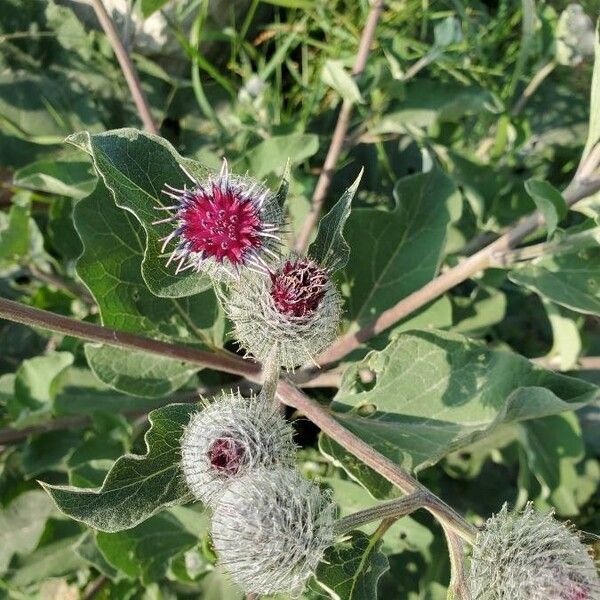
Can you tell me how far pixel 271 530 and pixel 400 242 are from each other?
5.01 feet

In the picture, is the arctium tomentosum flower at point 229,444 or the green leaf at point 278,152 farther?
the green leaf at point 278,152

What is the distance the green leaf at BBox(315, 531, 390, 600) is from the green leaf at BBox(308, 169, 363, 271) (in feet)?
2.40

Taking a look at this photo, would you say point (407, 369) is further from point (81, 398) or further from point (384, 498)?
point (81, 398)

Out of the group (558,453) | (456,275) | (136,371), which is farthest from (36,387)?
(558,453)

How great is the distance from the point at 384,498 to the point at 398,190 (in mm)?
1174

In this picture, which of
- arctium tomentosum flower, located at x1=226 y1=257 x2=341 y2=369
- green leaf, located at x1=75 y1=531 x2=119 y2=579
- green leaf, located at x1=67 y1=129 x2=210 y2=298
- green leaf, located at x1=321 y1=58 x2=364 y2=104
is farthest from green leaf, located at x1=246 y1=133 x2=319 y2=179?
green leaf, located at x1=75 y1=531 x2=119 y2=579

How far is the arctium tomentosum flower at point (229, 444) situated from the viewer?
1.69 meters

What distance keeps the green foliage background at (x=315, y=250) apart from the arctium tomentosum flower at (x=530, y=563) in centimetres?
31

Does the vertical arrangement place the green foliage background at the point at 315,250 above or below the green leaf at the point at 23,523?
above

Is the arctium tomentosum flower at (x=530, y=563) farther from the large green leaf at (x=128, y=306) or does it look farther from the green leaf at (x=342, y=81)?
the green leaf at (x=342, y=81)

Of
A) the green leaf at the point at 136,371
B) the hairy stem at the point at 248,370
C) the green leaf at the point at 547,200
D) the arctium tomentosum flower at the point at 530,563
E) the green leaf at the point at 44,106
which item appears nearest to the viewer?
the arctium tomentosum flower at the point at 530,563

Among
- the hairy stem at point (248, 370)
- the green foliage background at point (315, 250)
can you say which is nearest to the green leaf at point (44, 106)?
the green foliage background at point (315, 250)

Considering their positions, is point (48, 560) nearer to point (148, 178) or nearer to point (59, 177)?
point (59, 177)

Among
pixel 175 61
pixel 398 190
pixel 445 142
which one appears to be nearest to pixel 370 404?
pixel 398 190
